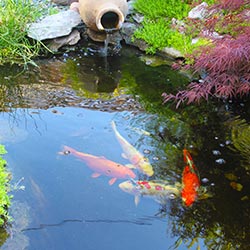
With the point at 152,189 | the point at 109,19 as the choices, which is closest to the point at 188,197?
the point at 152,189

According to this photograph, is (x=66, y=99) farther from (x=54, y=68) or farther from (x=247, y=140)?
(x=247, y=140)

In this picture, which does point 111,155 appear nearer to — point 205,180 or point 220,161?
point 205,180

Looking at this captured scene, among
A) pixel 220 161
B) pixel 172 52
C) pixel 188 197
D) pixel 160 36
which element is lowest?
pixel 188 197

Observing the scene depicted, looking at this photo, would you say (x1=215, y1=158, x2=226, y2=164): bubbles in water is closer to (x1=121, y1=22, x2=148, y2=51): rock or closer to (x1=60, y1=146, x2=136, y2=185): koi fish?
(x1=60, y1=146, x2=136, y2=185): koi fish

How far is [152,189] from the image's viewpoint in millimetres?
3186

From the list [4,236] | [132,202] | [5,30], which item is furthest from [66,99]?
[4,236]

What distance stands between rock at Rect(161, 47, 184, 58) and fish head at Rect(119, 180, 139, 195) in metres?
3.07

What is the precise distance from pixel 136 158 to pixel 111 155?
0.80 feet

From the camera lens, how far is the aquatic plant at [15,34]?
5473mm

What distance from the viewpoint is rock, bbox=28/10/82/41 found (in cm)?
581

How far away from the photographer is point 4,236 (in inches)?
104

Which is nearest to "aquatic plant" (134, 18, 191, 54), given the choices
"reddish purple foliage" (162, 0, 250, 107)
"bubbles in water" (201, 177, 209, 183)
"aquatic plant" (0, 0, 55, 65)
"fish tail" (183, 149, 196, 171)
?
Answer: "reddish purple foliage" (162, 0, 250, 107)

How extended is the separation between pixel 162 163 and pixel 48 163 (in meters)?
1.06

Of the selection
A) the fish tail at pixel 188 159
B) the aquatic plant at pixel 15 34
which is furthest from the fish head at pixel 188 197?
the aquatic plant at pixel 15 34
